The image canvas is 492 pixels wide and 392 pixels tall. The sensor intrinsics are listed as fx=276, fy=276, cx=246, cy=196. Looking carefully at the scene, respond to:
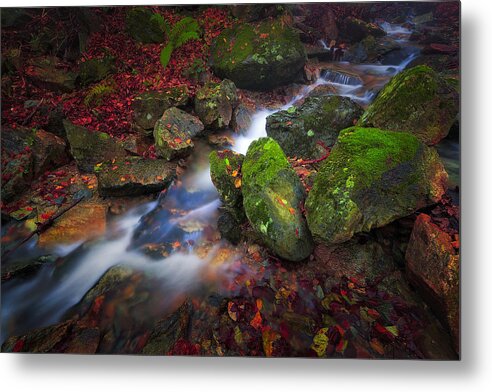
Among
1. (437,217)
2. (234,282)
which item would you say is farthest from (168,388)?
(437,217)

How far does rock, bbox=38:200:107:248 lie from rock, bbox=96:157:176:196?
0.17 metres

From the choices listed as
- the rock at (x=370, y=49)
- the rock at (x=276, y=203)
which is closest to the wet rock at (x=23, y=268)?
the rock at (x=276, y=203)

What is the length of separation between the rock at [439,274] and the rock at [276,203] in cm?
77

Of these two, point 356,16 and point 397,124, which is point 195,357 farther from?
point 356,16

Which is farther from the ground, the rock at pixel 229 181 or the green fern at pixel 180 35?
the green fern at pixel 180 35

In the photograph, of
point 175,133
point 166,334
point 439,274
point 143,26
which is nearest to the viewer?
point 439,274

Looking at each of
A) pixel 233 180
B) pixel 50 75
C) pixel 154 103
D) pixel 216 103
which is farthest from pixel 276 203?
pixel 50 75

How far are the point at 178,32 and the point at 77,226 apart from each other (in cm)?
184

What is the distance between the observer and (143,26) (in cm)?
232

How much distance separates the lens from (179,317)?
210cm

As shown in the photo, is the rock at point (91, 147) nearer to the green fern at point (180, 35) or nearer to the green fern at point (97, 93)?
the green fern at point (97, 93)

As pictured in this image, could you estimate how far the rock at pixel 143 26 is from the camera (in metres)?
2.28

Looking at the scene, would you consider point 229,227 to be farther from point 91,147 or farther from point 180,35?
point 180,35

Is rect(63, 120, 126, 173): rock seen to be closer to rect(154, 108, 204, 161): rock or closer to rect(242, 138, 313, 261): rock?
rect(154, 108, 204, 161): rock
